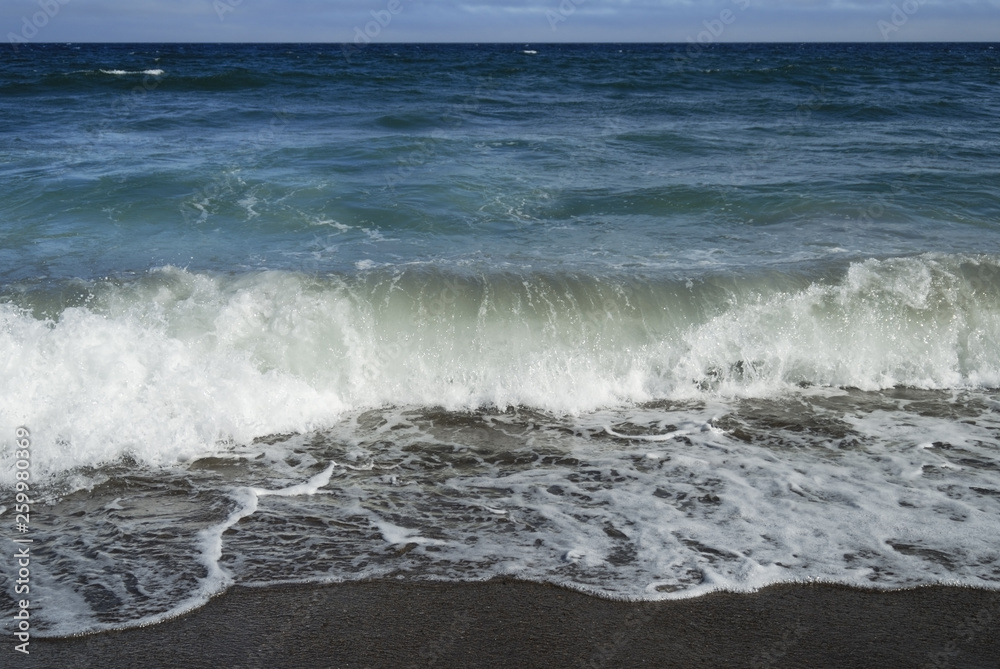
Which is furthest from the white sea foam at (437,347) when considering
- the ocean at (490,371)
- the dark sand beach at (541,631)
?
the dark sand beach at (541,631)

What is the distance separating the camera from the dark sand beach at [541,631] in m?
A: 3.47

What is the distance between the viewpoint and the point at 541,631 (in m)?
3.65

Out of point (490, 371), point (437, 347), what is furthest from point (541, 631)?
point (437, 347)

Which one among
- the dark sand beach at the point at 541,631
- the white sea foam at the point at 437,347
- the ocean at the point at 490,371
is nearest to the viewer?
the dark sand beach at the point at 541,631

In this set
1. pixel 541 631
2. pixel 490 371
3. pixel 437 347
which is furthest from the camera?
pixel 437 347

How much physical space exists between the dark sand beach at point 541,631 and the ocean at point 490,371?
0.45 feet

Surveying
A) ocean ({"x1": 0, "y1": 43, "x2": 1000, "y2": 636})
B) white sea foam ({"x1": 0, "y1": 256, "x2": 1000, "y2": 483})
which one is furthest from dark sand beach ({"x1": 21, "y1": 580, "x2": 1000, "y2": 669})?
white sea foam ({"x1": 0, "y1": 256, "x2": 1000, "y2": 483})

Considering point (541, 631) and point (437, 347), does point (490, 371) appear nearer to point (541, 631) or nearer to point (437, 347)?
point (437, 347)

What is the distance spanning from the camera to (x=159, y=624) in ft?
12.1

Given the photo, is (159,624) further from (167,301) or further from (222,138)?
(222,138)

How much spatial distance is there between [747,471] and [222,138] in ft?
42.0

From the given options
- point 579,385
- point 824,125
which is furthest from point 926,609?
point 824,125

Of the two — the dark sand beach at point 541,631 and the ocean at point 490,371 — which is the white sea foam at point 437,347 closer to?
the ocean at point 490,371

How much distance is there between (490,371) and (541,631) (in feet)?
11.2
